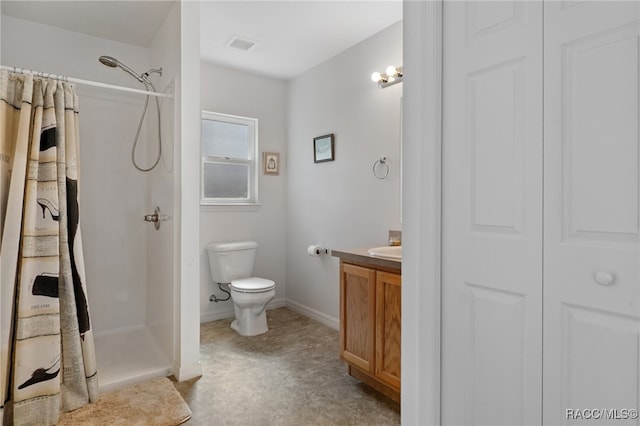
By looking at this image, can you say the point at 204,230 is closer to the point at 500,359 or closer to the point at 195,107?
the point at 195,107

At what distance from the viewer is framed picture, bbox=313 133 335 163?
320 cm

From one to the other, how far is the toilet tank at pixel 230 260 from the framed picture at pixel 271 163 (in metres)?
0.79

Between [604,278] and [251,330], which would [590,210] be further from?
[251,330]

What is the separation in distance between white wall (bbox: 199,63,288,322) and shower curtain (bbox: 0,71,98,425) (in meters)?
1.44

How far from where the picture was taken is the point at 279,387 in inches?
84.1

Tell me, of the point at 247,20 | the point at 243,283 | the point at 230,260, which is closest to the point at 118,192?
the point at 230,260

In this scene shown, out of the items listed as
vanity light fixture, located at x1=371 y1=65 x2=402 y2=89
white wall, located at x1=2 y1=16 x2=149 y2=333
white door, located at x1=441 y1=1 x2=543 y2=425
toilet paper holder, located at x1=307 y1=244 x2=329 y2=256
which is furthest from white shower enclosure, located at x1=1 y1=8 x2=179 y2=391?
white door, located at x1=441 y1=1 x2=543 y2=425

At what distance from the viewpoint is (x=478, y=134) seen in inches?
44.4

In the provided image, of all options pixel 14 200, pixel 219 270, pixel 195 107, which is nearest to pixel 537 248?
pixel 195 107

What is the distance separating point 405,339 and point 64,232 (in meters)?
1.72

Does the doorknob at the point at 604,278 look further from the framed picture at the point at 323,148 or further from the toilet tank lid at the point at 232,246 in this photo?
the toilet tank lid at the point at 232,246

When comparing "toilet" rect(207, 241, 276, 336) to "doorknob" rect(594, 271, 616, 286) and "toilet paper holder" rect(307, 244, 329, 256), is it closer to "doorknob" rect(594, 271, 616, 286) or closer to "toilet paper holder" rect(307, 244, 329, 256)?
"toilet paper holder" rect(307, 244, 329, 256)

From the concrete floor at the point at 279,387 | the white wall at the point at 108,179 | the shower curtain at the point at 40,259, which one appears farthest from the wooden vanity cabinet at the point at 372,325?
the white wall at the point at 108,179

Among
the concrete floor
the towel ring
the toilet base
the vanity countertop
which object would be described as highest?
the towel ring
